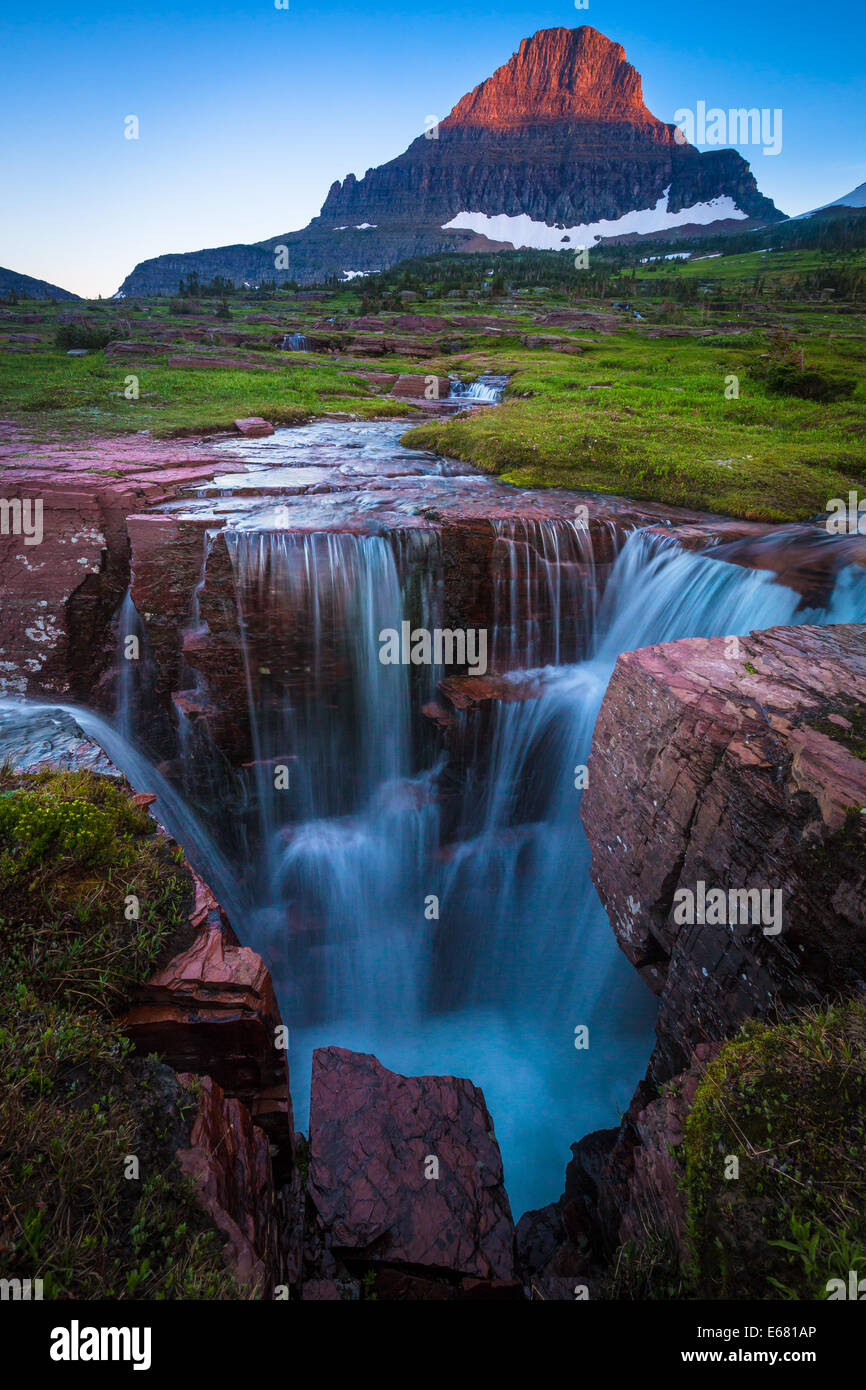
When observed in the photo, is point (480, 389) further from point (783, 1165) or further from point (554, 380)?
point (783, 1165)

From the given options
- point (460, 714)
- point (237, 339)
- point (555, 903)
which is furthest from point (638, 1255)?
point (237, 339)

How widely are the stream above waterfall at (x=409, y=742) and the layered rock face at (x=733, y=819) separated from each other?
2.68 metres

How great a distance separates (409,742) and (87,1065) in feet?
25.0

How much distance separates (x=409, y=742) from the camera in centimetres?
1095

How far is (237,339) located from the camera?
139ft

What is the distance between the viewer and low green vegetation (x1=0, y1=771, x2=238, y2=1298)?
2.77 metres

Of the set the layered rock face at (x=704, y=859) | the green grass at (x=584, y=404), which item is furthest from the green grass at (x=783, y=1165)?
the green grass at (x=584, y=404)

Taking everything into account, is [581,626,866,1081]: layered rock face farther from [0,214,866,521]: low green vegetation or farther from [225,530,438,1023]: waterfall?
[0,214,866,521]: low green vegetation

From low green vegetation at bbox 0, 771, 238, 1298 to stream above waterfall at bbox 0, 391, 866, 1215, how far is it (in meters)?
4.59

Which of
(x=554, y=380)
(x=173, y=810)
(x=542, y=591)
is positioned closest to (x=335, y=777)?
(x=173, y=810)

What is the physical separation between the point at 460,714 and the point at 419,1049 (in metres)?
5.00

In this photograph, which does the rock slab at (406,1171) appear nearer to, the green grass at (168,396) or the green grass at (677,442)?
the green grass at (677,442)

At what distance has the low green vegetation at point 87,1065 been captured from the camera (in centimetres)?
277
